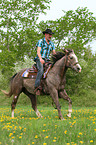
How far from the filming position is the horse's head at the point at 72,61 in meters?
7.87

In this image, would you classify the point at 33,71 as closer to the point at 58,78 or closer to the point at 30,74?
the point at 30,74

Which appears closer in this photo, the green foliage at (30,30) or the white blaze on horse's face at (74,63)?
the white blaze on horse's face at (74,63)

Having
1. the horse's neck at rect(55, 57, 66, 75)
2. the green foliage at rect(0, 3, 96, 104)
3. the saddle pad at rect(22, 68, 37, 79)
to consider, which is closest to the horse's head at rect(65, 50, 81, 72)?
the horse's neck at rect(55, 57, 66, 75)

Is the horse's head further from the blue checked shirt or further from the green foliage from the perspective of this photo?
the green foliage

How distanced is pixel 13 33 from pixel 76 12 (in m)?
11.1

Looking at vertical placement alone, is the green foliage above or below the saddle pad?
above

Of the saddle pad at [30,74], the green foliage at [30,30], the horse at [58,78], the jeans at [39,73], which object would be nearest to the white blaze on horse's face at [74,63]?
the horse at [58,78]

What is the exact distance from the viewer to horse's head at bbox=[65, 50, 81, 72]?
7.87 metres

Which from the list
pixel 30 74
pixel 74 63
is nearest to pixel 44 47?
pixel 30 74

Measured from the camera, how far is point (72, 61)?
8.03 meters

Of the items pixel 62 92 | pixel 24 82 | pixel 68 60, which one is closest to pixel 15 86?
pixel 24 82

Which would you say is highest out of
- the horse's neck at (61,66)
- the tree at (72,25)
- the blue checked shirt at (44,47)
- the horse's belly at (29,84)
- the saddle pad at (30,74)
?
the tree at (72,25)

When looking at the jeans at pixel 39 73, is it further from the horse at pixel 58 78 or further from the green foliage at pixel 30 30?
the green foliage at pixel 30 30

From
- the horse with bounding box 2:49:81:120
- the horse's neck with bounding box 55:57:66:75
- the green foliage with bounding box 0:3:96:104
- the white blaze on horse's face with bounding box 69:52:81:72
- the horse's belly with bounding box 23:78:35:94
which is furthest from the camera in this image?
the green foliage with bounding box 0:3:96:104
